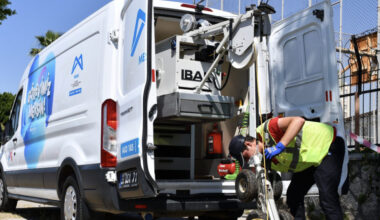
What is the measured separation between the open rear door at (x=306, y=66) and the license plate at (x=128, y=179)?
2209 millimetres

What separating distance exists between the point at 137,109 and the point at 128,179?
2.17ft

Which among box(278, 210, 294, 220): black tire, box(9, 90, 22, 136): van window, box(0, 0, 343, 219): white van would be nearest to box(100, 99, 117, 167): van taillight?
box(0, 0, 343, 219): white van

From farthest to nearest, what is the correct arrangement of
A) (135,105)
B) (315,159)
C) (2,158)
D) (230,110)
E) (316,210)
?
(2,158) → (316,210) → (230,110) → (135,105) → (315,159)

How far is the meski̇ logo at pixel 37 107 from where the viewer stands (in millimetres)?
6846

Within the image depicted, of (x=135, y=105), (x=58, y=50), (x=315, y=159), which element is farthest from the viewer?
(x=58, y=50)

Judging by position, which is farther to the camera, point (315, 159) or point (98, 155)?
point (98, 155)

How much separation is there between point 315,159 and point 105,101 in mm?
2143

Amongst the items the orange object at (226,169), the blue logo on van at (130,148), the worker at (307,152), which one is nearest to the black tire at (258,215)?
the worker at (307,152)

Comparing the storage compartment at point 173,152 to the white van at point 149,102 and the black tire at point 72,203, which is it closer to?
the white van at point 149,102

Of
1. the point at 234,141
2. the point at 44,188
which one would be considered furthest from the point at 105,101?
the point at 44,188

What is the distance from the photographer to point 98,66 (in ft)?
18.0

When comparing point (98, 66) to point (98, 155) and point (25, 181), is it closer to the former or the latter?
point (98, 155)

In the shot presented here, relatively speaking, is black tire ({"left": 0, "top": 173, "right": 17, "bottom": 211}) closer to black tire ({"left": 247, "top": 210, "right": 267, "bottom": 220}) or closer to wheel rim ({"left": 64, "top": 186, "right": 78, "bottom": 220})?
wheel rim ({"left": 64, "top": 186, "right": 78, "bottom": 220})

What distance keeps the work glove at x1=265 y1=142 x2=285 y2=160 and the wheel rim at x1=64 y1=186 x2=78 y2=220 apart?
241 centimetres
